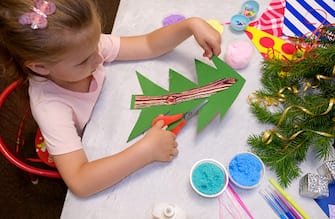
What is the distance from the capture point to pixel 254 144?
0.76 meters

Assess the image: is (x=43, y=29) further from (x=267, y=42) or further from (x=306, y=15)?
(x=306, y=15)

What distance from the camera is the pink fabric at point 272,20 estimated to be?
0.92 metres

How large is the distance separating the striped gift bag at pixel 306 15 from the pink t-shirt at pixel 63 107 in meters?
0.45

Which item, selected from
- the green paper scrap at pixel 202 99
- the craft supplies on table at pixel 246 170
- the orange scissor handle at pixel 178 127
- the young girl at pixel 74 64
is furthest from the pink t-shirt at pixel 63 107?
the craft supplies on table at pixel 246 170

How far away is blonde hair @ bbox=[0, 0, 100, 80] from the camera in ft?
2.04

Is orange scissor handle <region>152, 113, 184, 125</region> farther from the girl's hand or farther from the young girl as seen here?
the girl's hand

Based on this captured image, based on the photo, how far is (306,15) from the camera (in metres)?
0.94

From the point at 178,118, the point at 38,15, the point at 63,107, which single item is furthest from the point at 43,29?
the point at 178,118

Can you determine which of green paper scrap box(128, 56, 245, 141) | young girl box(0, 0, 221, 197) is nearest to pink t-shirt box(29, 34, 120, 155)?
young girl box(0, 0, 221, 197)

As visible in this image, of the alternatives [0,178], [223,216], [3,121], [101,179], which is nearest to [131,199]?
[101,179]

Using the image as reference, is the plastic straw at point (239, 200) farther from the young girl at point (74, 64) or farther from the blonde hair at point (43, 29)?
the blonde hair at point (43, 29)

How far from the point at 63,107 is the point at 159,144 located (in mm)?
238

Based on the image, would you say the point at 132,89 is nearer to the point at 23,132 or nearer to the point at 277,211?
the point at 277,211

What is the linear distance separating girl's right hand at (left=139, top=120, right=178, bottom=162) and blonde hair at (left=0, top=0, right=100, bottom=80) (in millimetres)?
242
